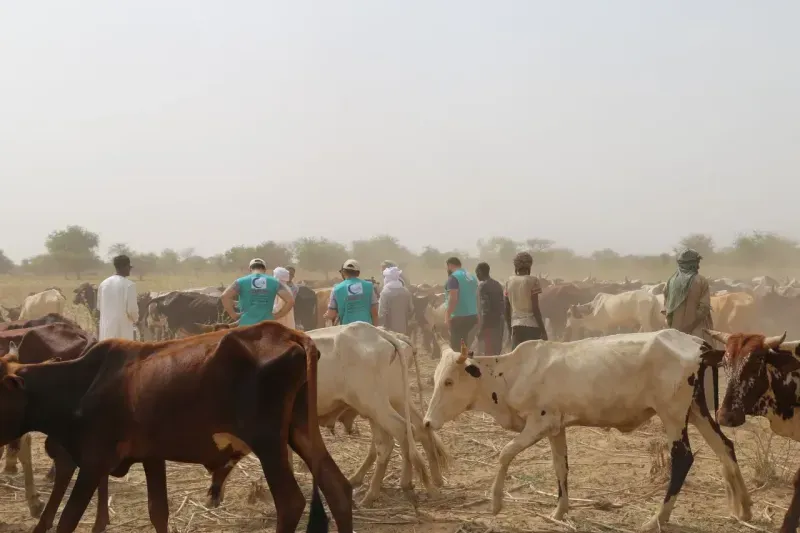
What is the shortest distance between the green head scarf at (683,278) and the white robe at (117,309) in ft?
20.2

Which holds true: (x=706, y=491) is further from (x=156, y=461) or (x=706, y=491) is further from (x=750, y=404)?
(x=156, y=461)

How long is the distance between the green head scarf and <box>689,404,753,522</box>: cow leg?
2989 mm

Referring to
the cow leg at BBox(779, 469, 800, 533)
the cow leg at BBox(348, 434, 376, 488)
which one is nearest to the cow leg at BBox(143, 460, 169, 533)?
the cow leg at BBox(348, 434, 376, 488)

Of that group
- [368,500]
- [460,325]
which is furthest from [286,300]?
[460,325]

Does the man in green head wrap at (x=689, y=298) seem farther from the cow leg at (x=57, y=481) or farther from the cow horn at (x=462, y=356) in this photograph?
the cow leg at (x=57, y=481)

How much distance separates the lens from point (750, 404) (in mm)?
5824

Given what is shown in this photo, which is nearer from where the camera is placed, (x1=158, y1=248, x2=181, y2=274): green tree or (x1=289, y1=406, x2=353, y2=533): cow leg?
(x1=289, y1=406, x2=353, y2=533): cow leg

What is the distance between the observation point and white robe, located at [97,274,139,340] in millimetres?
8781

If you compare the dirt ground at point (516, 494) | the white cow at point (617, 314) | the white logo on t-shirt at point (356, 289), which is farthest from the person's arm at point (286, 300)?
the white cow at point (617, 314)

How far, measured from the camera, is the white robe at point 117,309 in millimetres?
8781

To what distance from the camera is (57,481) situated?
581cm

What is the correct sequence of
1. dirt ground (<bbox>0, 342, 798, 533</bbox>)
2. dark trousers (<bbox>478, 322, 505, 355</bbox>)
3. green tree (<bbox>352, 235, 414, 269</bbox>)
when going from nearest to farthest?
dirt ground (<bbox>0, 342, 798, 533</bbox>) → dark trousers (<bbox>478, 322, 505, 355</bbox>) → green tree (<bbox>352, 235, 414, 269</bbox>)

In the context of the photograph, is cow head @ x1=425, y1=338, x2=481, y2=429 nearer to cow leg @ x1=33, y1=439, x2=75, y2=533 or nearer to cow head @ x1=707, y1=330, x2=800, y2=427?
cow head @ x1=707, y1=330, x2=800, y2=427

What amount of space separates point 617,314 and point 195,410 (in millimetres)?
15292
